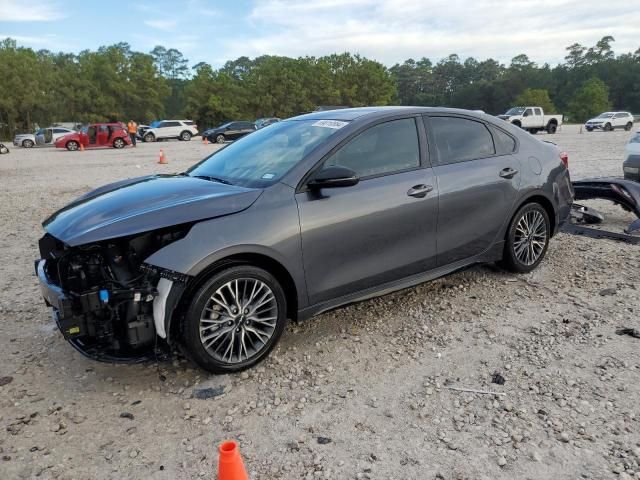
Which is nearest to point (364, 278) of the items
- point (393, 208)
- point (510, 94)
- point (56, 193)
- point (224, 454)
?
point (393, 208)

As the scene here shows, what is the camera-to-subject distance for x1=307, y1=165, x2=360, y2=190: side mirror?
351cm

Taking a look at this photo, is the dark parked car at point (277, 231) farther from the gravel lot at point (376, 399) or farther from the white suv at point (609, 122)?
the white suv at point (609, 122)

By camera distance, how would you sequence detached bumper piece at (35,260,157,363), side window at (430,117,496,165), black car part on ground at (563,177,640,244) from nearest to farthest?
detached bumper piece at (35,260,157,363) < side window at (430,117,496,165) < black car part on ground at (563,177,640,244)

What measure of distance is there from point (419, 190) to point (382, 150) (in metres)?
0.43

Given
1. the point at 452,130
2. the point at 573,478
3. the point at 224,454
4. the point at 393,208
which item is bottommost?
the point at 573,478

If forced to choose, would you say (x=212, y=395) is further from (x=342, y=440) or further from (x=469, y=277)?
(x=469, y=277)

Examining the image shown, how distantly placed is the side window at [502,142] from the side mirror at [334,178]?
1.93 metres

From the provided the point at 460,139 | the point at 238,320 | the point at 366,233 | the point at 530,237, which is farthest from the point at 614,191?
the point at 238,320

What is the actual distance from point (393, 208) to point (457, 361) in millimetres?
1216

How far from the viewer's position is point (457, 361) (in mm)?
3584

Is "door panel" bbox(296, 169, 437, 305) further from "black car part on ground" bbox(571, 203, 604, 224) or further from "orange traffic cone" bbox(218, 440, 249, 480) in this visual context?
"black car part on ground" bbox(571, 203, 604, 224)

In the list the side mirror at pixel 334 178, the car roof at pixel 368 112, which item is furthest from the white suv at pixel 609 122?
the side mirror at pixel 334 178

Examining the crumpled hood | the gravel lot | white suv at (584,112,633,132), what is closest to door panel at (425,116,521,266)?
the gravel lot

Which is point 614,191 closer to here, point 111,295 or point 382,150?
point 382,150
